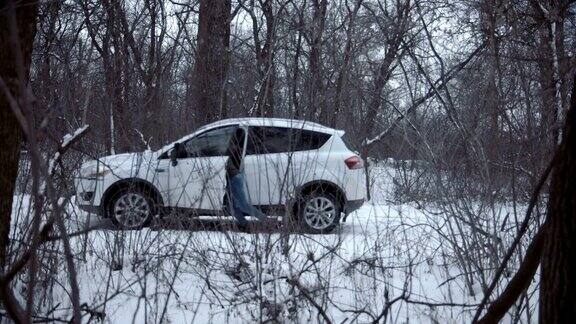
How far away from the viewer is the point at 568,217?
1.74 metres

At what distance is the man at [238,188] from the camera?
200 inches

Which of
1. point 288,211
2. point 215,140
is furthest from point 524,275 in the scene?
point 215,140

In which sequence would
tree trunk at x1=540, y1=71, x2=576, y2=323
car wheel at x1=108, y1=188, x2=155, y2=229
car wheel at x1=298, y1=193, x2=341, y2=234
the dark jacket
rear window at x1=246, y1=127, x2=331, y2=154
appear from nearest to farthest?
tree trunk at x1=540, y1=71, x2=576, y2=323
car wheel at x1=108, y1=188, x2=155, y2=229
rear window at x1=246, y1=127, x2=331, y2=154
the dark jacket
car wheel at x1=298, y1=193, x2=341, y2=234

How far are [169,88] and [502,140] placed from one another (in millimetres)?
4218

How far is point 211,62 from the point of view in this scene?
9.14 m

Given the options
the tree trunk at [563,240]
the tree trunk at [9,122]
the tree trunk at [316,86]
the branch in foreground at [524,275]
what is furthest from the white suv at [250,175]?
the tree trunk at [563,240]

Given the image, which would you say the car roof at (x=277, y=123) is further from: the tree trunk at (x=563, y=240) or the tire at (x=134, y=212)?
the tree trunk at (x=563, y=240)

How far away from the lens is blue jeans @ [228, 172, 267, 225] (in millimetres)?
4910

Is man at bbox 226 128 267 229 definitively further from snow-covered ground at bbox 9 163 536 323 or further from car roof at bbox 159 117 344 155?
car roof at bbox 159 117 344 155

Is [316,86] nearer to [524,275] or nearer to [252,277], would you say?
[252,277]

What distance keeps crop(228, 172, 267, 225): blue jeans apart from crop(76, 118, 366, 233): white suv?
0.10 m

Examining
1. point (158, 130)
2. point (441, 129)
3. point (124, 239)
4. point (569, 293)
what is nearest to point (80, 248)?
point (124, 239)

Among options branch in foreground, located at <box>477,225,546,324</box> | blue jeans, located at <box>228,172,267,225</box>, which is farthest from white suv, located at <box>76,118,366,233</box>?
branch in foreground, located at <box>477,225,546,324</box>

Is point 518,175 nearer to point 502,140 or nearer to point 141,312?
point 502,140
